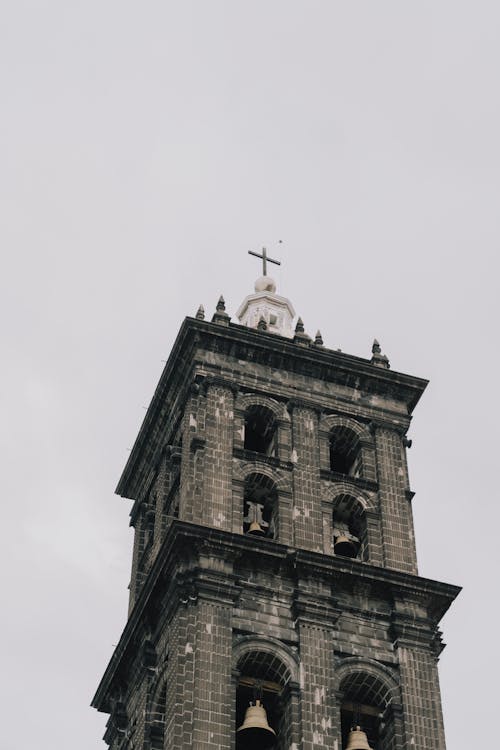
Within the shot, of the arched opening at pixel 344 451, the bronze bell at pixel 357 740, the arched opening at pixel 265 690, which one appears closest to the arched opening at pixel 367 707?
the bronze bell at pixel 357 740

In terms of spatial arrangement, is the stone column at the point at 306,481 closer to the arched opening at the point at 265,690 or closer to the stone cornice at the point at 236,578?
the stone cornice at the point at 236,578

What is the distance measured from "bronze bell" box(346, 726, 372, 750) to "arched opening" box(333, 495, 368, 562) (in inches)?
336

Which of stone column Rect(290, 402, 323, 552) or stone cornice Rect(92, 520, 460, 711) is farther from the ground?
stone column Rect(290, 402, 323, 552)

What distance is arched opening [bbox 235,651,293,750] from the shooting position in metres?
62.1

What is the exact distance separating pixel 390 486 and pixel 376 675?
10195 mm

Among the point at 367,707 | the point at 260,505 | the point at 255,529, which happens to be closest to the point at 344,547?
the point at 260,505

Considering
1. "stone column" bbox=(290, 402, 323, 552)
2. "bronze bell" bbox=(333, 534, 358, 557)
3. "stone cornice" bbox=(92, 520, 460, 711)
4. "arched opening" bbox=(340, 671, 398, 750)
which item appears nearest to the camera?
"arched opening" bbox=(340, 671, 398, 750)

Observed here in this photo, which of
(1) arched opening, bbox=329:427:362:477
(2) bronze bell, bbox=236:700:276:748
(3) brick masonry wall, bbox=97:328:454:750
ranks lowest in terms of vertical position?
(2) bronze bell, bbox=236:700:276:748

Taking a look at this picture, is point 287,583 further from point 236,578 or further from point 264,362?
point 264,362

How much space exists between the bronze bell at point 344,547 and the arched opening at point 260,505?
2.75 m

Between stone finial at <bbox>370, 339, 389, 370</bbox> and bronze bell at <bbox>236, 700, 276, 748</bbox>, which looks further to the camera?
stone finial at <bbox>370, 339, 389, 370</bbox>

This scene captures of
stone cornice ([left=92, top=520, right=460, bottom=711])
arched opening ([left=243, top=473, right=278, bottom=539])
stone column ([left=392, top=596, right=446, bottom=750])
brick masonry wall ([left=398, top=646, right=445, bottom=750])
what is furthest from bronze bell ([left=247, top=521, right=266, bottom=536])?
brick masonry wall ([left=398, top=646, right=445, bottom=750])

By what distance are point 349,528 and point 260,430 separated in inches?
231

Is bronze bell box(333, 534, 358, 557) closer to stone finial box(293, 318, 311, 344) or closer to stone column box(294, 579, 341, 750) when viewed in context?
stone column box(294, 579, 341, 750)
